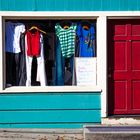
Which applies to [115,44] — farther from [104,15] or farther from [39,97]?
[39,97]

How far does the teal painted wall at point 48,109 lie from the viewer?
10891 mm

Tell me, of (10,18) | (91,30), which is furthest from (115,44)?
(10,18)

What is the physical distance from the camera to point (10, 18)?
1100 cm

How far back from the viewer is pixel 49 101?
10930 millimetres

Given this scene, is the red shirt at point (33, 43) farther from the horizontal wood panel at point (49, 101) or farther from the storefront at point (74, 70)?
the horizontal wood panel at point (49, 101)

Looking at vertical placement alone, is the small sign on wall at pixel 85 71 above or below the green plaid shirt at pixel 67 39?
below

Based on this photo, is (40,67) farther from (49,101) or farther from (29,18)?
(29,18)

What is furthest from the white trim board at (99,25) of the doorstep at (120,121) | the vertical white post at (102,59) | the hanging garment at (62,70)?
the hanging garment at (62,70)

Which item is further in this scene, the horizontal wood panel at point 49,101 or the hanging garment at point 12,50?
the hanging garment at point 12,50

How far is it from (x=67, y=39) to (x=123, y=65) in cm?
139
